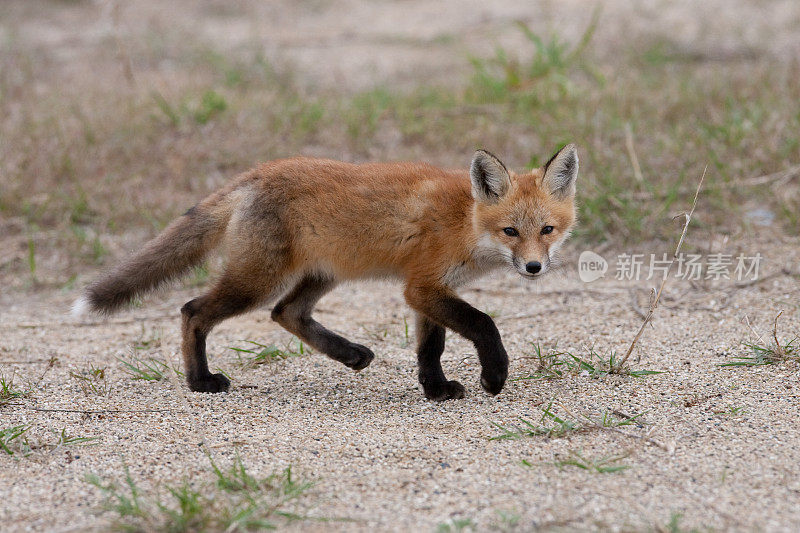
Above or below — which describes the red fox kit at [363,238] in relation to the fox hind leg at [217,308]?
above

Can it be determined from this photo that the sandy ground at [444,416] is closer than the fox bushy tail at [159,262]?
Yes

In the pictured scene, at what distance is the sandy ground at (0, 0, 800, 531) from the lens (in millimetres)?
2867

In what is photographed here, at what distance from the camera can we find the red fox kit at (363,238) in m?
4.00

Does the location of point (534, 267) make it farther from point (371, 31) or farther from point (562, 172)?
point (371, 31)

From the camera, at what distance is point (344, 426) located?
11.8 ft

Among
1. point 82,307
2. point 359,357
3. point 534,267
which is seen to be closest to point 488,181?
point 534,267

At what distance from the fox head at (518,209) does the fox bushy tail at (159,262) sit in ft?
4.23

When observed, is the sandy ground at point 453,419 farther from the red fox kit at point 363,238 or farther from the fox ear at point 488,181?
the fox ear at point 488,181

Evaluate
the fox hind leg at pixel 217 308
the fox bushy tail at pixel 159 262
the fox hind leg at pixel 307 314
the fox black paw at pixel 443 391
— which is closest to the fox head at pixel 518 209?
the fox black paw at pixel 443 391

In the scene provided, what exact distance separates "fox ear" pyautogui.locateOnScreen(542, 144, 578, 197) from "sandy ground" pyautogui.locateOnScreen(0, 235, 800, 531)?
880 millimetres

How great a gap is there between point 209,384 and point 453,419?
127 cm

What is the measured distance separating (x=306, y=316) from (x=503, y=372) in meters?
1.25

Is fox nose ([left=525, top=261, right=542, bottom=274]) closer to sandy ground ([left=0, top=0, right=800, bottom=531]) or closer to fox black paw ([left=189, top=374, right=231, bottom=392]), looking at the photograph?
sandy ground ([left=0, top=0, right=800, bottom=531])

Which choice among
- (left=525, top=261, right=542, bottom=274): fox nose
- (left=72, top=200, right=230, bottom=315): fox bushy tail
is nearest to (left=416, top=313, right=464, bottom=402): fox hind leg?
(left=525, top=261, right=542, bottom=274): fox nose
